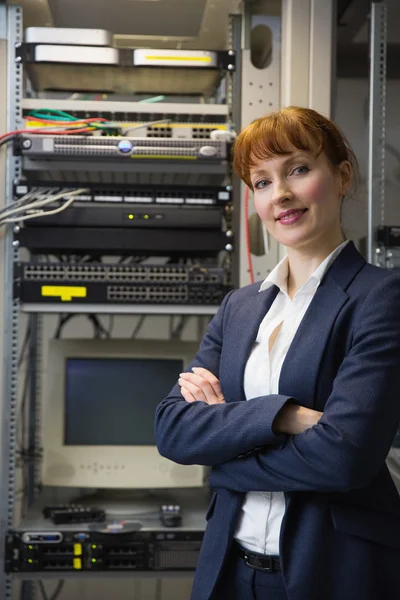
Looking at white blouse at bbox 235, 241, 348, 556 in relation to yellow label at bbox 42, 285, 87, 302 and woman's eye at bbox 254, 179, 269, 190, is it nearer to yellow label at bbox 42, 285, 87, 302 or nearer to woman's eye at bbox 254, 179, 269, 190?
woman's eye at bbox 254, 179, 269, 190

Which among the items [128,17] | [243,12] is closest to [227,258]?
[243,12]

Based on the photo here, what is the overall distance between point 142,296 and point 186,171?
16.5 inches

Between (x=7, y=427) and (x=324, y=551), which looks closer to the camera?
(x=324, y=551)

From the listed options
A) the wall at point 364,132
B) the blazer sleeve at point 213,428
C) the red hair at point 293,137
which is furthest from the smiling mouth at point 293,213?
the wall at point 364,132

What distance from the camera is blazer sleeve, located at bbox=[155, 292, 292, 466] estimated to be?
120 centimetres

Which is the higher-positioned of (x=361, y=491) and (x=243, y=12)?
(x=243, y=12)

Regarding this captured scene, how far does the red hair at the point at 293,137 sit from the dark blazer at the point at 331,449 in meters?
0.21

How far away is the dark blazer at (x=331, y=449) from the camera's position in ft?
3.76

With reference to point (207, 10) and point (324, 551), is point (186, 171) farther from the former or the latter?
point (324, 551)

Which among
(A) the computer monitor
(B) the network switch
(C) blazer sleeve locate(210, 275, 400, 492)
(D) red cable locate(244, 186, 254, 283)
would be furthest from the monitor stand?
(C) blazer sleeve locate(210, 275, 400, 492)

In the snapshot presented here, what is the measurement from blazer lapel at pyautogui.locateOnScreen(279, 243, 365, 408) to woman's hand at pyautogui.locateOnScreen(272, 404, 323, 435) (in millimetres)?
33

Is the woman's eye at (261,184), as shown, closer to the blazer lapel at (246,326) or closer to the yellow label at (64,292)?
the blazer lapel at (246,326)

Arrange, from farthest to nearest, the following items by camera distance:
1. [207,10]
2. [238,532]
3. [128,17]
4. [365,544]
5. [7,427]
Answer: [128,17] → [207,10] → [7,427] → [238,532] → [365,544]

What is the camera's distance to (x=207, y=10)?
2322 mm
